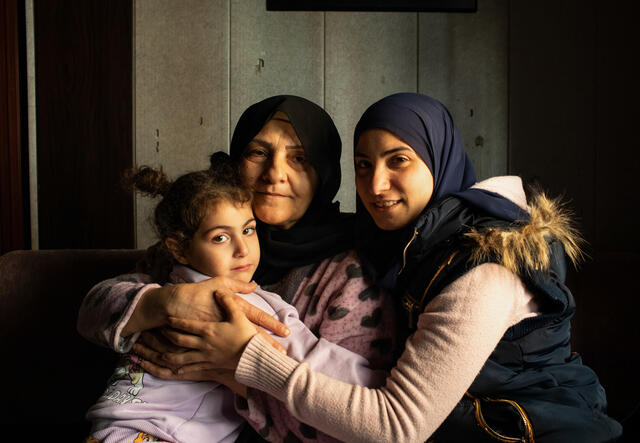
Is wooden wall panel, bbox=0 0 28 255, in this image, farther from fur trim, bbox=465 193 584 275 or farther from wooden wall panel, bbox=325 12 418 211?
fur trim, bbox=465 193 584 275

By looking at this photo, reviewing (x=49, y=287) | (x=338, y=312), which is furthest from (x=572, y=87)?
(x=49, y=287)

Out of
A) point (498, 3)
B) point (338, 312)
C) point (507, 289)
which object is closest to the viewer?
point (507, 289)

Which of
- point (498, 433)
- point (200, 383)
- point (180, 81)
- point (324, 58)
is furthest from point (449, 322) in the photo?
point (180, 81)

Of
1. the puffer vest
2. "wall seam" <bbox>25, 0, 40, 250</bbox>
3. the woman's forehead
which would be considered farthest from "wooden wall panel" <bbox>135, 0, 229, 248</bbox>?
the puffer vest

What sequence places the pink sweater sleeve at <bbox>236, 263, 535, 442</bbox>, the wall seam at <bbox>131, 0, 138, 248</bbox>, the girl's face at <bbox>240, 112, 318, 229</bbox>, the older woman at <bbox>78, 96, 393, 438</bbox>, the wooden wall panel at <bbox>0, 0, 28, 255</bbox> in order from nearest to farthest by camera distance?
the pink sweater sleeve at <bbox>236, 263, 535, 442</bbox>, the older woman at <bbox>78, 96, 393, 438</bbox>, the girl's face at <bbox>240, 112, 318, 229</bbox>, the wooden wall panel at <bbox>0, 0, 28, 255</bbox>, the wall seam at <bbox>131, 0, 138, 248</bbox>

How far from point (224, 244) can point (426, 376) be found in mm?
686

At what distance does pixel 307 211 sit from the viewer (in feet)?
5.12

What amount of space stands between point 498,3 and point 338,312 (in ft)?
9.81

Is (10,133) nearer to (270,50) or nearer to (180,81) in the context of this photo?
(180,81)

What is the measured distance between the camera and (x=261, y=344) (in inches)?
43.1

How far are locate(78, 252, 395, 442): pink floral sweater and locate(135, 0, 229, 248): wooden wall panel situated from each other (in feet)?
6.76

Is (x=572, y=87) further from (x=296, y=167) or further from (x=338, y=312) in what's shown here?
(x=338, y=312)

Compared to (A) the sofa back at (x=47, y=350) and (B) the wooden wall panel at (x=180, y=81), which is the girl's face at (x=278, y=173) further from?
(B) the wooden wall panel at (x=180, y=81)

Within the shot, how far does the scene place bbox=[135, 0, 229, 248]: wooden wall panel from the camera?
326cm
